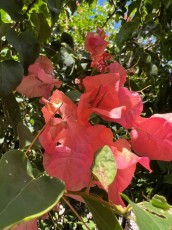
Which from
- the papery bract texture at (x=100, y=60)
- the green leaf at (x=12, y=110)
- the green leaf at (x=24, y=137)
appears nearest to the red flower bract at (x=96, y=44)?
the papery bract texture at (x=100, y=60)

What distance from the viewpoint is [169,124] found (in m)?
0.49

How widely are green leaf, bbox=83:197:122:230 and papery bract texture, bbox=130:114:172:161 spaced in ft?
0.40

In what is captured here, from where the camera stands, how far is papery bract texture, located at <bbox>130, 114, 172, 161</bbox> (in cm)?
49

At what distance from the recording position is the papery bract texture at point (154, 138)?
488 mm

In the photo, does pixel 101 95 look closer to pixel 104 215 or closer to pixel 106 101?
pixel 106 101

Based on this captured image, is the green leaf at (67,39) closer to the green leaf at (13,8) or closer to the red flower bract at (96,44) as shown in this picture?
the red flower bract at (96,44)

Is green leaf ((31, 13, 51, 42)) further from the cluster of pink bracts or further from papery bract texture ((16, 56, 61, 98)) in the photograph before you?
the cluster of pink bracts

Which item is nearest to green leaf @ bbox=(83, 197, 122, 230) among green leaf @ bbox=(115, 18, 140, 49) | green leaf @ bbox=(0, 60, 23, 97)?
green leaf @ bbox=(0, 60, 23, 97)

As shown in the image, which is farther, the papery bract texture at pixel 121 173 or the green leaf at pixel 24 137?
the green leaf at pixel 24 137

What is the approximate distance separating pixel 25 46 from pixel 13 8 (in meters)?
0.12

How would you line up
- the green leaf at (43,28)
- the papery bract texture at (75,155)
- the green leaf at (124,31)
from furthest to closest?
the green leaf at (124,31)
the green leaf at (43,28)
the papery bract texture at (75,155)

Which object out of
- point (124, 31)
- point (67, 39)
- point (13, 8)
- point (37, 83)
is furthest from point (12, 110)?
point (124, 31)

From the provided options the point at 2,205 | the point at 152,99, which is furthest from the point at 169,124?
the point at 152,99

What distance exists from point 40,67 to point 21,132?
152 mm
